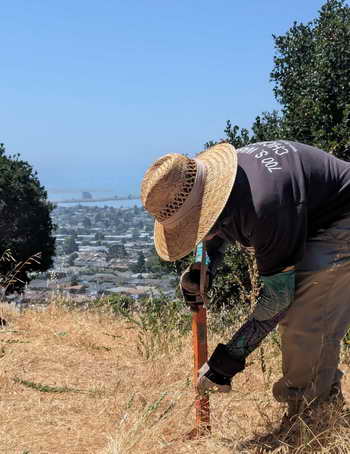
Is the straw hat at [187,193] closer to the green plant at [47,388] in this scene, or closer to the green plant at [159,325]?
the green plant at [47,388]

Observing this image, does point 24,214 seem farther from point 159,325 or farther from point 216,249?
point 216,249

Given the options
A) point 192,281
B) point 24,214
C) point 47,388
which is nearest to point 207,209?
point 192,281

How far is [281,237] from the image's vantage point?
→ 2.46 meters

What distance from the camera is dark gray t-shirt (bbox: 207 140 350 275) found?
246cm

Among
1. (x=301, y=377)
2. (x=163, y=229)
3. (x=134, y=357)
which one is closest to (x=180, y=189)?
(x=163, y=229)

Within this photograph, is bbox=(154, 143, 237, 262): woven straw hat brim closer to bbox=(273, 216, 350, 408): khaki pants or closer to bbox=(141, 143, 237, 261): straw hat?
bbox=(141, 143, 237, 261): straw hat

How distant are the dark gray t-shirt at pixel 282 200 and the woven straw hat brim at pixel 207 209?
0.06 m

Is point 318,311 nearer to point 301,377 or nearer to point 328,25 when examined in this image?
point 301,377

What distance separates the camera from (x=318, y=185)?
2670mm

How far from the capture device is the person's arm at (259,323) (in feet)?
8.53

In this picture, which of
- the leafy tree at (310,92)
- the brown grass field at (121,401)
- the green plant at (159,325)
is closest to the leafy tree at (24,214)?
the leafy tree at (310,92)

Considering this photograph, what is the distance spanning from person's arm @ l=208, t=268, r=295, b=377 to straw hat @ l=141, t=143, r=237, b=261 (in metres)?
0.37

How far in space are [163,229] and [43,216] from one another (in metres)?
21.8

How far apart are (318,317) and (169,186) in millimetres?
918
